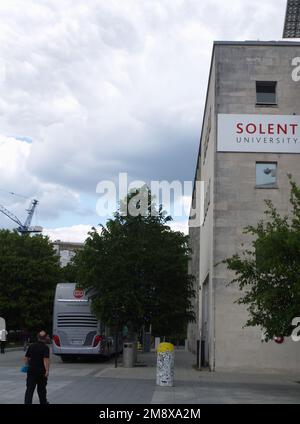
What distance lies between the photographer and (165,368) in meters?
20.3

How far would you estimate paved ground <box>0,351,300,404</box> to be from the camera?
1625 centimetres

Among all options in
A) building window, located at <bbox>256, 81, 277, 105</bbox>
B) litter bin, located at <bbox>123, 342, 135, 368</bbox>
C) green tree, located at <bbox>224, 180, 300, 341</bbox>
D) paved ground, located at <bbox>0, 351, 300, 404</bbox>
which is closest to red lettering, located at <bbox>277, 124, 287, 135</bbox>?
building window, located at <bbox>256, 81, 277, 105</bbox>

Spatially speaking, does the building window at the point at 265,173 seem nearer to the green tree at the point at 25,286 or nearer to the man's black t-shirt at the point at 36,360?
the man's black t-shirt at the point at 36,360

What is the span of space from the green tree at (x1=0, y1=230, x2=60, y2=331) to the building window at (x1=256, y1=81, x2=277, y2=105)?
32180 mm

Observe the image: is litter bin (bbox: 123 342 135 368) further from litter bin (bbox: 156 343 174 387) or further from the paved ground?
litter bin (bbox: 156 343 174 387)

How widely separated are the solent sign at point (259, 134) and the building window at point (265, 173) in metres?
0.65

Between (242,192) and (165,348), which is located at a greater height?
(242,192)

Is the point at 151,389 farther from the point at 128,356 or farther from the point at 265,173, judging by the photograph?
the point at 265,173

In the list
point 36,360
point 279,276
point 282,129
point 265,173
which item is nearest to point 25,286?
point 265,173

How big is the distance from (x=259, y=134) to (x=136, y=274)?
8.60 meters

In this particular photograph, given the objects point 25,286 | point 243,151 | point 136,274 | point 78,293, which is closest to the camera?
point 243,151

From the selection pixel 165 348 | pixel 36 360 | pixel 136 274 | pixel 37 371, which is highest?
pixel 136 274

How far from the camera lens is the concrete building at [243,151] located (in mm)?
28906

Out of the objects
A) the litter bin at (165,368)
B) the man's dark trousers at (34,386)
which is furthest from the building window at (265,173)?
the man's dark trousers at (34,386)
